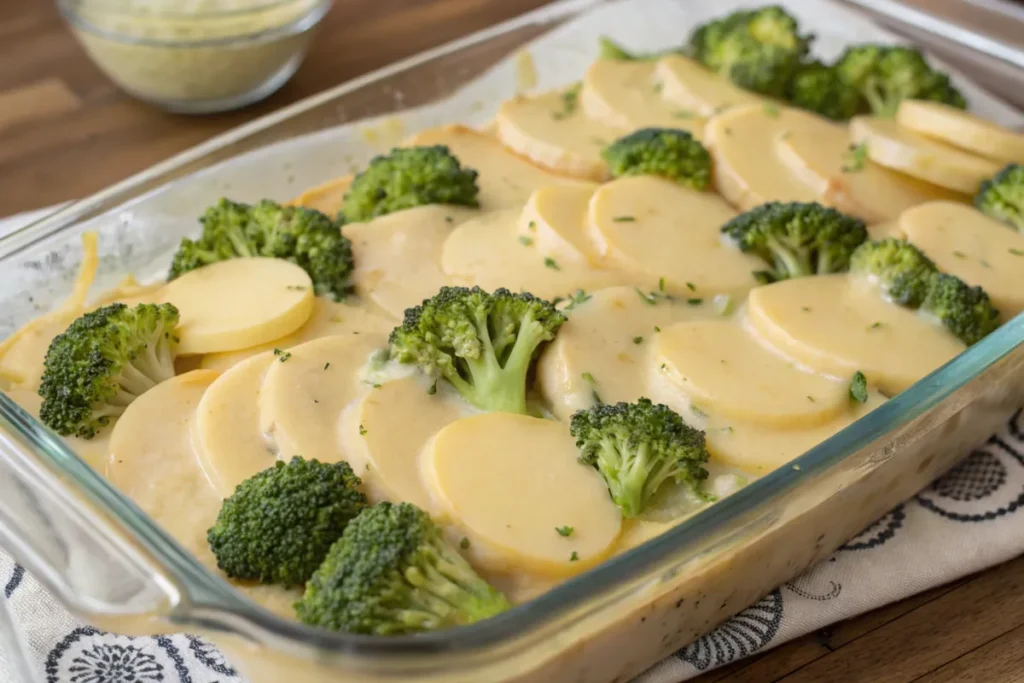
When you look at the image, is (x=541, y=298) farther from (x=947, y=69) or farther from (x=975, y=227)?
(x=947, y=69)

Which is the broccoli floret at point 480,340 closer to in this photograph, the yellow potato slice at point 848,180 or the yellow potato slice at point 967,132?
the yellow potato slice at point 848,180

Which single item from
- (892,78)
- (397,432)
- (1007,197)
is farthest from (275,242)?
(892,78)

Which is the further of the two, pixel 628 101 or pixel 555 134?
pixel 628 101

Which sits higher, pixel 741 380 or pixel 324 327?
pixel 741 380

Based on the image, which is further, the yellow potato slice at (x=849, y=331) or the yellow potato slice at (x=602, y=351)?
the yellow potato slice at (x=849, y=331)

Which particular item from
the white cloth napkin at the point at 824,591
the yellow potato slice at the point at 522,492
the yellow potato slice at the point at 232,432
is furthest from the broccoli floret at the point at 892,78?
the yellow potato slice at the point at 232,432

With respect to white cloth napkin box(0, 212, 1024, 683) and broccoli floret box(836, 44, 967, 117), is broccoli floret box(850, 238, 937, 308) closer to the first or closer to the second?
white cloth napkin box(0, 212, 1024, 683)

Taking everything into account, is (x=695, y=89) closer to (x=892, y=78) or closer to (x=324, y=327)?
(x=892, y=78)
